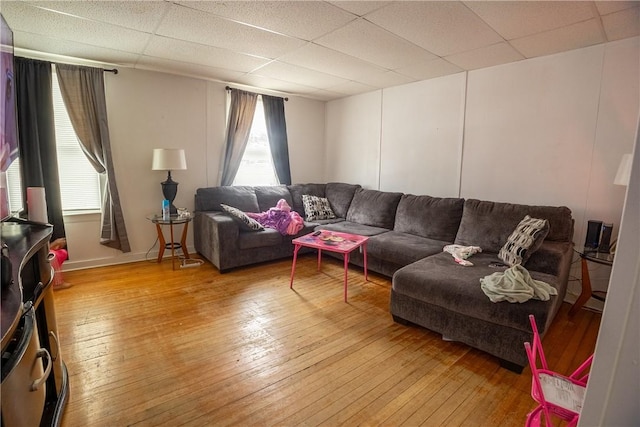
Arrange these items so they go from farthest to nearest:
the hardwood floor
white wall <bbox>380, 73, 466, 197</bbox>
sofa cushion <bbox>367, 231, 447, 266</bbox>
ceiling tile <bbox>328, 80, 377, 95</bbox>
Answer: ceiling tile <bbox>328, 80, 377, 95</bbox> < white wall <bbox>380, 73, 466, 197</bbox> < sofa cushion <bbox>367, 231, 447, 266</bbox> < the hardwood floor

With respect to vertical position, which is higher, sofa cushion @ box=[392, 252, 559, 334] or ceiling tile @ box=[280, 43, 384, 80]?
ceiling tile @ box=[280, 43, 384, 80]

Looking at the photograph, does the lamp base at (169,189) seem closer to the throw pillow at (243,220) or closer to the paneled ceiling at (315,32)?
the throw pillow at (243,220)

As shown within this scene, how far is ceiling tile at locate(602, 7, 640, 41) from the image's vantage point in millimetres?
2166

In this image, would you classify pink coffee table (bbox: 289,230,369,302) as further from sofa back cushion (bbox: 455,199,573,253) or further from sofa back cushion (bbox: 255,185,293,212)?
sofa back cushion (bbox: 255,185,293,212)

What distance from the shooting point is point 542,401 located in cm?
110

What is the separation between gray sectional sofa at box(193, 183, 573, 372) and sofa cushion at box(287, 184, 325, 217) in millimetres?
16

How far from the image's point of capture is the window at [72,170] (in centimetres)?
333

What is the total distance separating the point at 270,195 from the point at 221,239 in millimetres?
1262

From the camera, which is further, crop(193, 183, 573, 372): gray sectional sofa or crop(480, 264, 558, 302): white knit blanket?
crop(193, 183, 573, 372): gray sectional sofa

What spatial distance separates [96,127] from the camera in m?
3.44

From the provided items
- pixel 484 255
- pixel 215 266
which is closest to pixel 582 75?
pixel 484 255

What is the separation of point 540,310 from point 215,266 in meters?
3.13

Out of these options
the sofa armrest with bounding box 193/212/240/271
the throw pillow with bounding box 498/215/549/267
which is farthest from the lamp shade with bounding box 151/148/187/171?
the throw pillow with bounding box 498/215/549/267

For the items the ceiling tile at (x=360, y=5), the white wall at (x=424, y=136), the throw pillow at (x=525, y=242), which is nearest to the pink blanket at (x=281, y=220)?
the white wall at (x=424, y=136)
